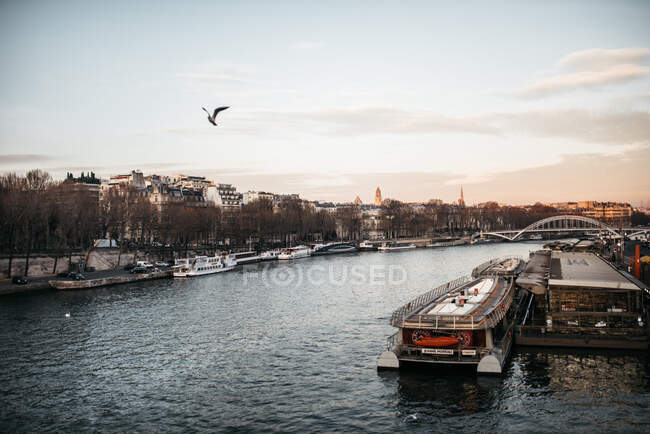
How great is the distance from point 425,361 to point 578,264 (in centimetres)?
1943

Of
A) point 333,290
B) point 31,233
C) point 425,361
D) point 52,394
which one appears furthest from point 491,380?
point 31,233

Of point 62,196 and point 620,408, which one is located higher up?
point 62,196

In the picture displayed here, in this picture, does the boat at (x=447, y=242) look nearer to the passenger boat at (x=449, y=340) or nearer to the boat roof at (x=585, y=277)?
the boat roof at (x=585, y=277)

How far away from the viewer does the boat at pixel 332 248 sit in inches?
4010

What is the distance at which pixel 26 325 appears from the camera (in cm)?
3266

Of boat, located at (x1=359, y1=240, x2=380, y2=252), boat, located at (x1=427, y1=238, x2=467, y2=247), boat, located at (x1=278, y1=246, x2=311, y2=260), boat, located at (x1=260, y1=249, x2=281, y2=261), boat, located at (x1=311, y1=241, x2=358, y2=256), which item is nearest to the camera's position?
boat, located at (x1=260, y1=249, x2=281, y2=261)

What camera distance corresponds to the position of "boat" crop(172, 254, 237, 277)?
61128 mm

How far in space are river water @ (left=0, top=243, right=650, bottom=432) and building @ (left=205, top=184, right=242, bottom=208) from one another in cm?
9911

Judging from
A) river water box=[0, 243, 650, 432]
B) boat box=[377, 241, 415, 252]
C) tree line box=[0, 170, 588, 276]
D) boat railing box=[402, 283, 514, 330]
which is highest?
tree line box=[0, 170, 588, 276]

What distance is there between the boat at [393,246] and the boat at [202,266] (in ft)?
167

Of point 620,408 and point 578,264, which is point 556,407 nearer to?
point 620,408

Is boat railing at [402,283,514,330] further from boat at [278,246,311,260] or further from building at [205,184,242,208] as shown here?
building at [205,184,242,208]

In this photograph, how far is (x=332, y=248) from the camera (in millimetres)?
107438

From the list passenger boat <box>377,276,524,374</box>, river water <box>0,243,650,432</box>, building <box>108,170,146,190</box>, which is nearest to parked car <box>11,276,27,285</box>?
river water <box>0,243,650,432</box>
